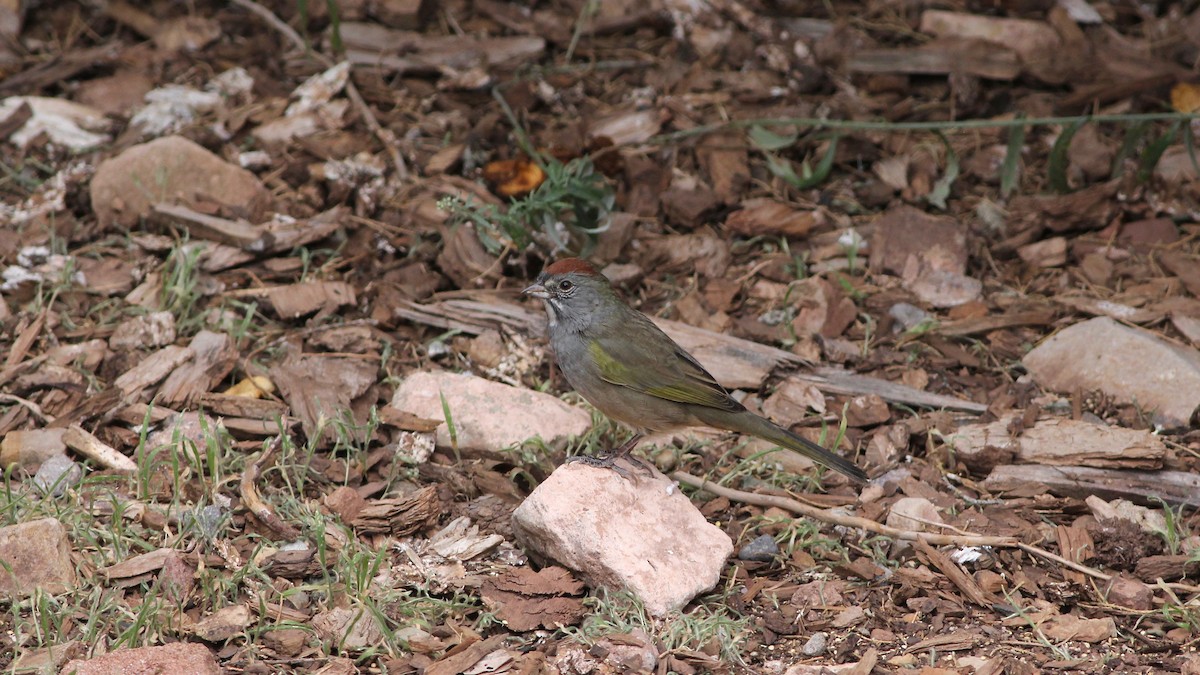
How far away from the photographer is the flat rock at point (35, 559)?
4.34 meters

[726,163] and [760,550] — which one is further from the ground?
[726,163]

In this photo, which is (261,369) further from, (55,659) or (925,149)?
(925,149)

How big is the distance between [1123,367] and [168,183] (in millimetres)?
5171

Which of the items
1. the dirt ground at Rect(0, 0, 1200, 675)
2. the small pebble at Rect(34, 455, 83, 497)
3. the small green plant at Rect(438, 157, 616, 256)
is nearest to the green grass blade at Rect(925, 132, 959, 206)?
the dirt ground at Rect(0, 0, 1200, 675)

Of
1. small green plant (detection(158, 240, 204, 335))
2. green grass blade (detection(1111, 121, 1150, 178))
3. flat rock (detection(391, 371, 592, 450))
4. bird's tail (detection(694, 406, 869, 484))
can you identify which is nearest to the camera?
bird's tail (detection(694, 406, 869, 484))

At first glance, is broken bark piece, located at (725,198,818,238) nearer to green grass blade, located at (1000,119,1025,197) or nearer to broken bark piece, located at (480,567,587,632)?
green grass blade, located at (1000,119,1025,197)

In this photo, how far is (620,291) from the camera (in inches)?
260

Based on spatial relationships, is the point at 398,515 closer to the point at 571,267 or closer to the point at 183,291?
the point at 571,267

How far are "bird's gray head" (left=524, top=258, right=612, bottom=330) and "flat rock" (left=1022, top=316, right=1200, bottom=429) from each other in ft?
7.47

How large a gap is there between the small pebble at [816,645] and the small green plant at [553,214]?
263 cm

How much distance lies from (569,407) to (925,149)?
10.6 feet

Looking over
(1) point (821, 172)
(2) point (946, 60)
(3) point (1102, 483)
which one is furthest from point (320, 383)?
(2) point (946, 60)

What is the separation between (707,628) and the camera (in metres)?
4.32

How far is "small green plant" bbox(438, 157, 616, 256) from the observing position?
612 cm
